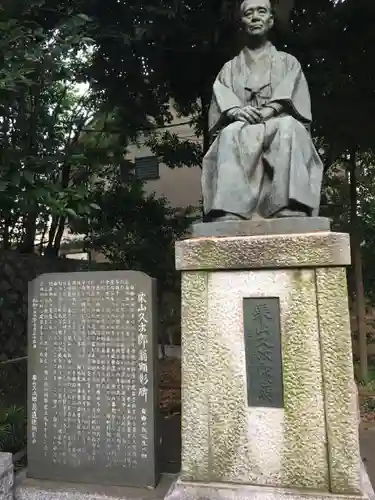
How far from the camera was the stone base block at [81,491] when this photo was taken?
322cm

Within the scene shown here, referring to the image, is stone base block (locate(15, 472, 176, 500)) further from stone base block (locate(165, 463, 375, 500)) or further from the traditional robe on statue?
the traditional robe on statue

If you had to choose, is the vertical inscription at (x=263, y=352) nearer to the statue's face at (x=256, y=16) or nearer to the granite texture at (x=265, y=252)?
the granite texture at (x=265, y=252)

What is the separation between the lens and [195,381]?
2.84m

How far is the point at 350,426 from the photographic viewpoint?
2615 mm

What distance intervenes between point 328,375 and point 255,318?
0.54m

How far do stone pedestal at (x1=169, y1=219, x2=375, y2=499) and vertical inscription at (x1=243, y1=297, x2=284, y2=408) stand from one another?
2cm

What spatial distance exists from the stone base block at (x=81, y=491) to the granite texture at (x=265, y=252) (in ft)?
5.56

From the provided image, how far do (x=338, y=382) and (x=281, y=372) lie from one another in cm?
33

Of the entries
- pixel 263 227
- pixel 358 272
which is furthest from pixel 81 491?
pixel 358 272

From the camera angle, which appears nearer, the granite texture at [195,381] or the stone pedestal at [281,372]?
the stone pedestal at [281,372]

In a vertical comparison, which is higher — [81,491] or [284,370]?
[284,370]

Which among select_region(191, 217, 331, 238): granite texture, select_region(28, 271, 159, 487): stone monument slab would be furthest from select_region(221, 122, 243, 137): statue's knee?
select_region(28, 271, 159, 487): stone monument slab

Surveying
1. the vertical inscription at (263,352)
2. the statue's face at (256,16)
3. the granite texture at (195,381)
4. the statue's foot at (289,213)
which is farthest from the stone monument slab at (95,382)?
the statue's face at (256,16)

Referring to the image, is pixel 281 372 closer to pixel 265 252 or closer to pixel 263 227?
pixel 265 252
